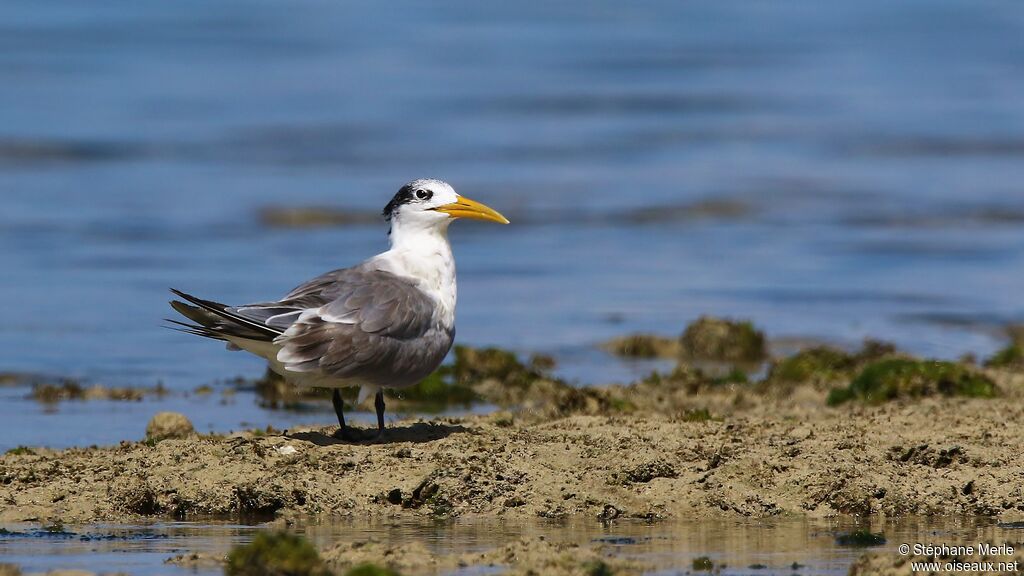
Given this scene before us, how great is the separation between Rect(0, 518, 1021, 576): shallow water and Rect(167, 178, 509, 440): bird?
1.15m

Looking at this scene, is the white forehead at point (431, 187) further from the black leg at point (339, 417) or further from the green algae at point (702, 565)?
the green algae at point (702, 565)

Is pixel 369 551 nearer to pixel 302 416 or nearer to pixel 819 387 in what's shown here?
pixel 302 416

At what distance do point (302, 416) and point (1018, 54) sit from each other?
1175 inches

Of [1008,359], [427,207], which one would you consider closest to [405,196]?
[427,207]

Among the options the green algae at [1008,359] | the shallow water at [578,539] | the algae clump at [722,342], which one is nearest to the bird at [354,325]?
the shallow water at [578,539]

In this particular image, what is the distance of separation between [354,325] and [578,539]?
75.5 inches

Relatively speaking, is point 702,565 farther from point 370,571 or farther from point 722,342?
point 722,342

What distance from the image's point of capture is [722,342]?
11.5 m

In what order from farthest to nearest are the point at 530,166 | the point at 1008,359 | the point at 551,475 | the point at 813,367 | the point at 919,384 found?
the point at 530,166 < the point at 1008,359 < the point at 813,367 < the point at 919,384 < the point at 551,475

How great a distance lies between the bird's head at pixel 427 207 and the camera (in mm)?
8352

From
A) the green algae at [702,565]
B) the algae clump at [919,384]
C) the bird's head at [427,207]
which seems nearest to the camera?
the green algae at [702,565]

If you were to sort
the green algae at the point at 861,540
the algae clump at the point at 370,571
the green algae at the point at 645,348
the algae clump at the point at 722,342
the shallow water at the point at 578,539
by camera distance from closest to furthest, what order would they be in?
the algae clump at the point at 370,571 → the shallow water at the point at 578,539 → the green algae at the point at 861,540 → the algae clump at the point at 722,342 → the green algae at the point at 645,348

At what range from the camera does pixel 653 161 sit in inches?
918

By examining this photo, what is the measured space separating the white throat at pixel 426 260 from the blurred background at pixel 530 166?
1.85 m
